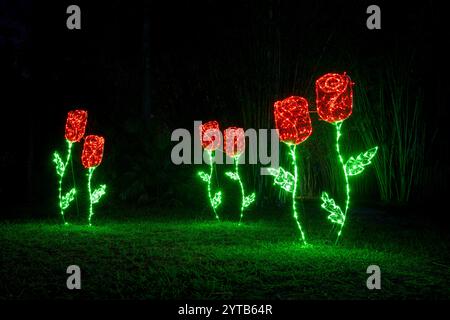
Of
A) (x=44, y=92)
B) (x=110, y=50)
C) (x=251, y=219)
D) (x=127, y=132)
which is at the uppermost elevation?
(x=110, y=50)

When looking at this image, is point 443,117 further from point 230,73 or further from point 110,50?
point 110,50

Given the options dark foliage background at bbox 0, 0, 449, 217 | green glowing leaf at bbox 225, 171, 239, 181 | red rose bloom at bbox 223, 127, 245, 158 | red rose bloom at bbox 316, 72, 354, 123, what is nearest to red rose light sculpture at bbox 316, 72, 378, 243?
red rose bloom at bbox 316, 72, 354, 123

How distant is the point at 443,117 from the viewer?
14.7m

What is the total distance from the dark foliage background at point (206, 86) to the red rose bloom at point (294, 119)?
6.92 meters

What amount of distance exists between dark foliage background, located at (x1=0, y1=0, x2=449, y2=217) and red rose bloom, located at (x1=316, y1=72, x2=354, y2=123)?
7.01m

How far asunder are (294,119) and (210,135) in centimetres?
396

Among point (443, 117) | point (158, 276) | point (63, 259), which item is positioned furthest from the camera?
point (443, 117)

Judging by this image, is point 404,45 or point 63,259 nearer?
point 63,259

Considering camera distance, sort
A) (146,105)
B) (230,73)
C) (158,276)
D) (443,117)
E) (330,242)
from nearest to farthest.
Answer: (158,276) → (330,242) → (443,117) → (230,73) → (146,105)

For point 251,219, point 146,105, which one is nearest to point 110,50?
point 146,105

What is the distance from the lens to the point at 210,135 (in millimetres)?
12438

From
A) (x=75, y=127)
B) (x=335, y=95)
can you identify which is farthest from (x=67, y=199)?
(x=335, y=95)

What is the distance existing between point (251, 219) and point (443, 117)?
5.64m

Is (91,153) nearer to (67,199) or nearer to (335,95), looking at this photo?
(67,199)
